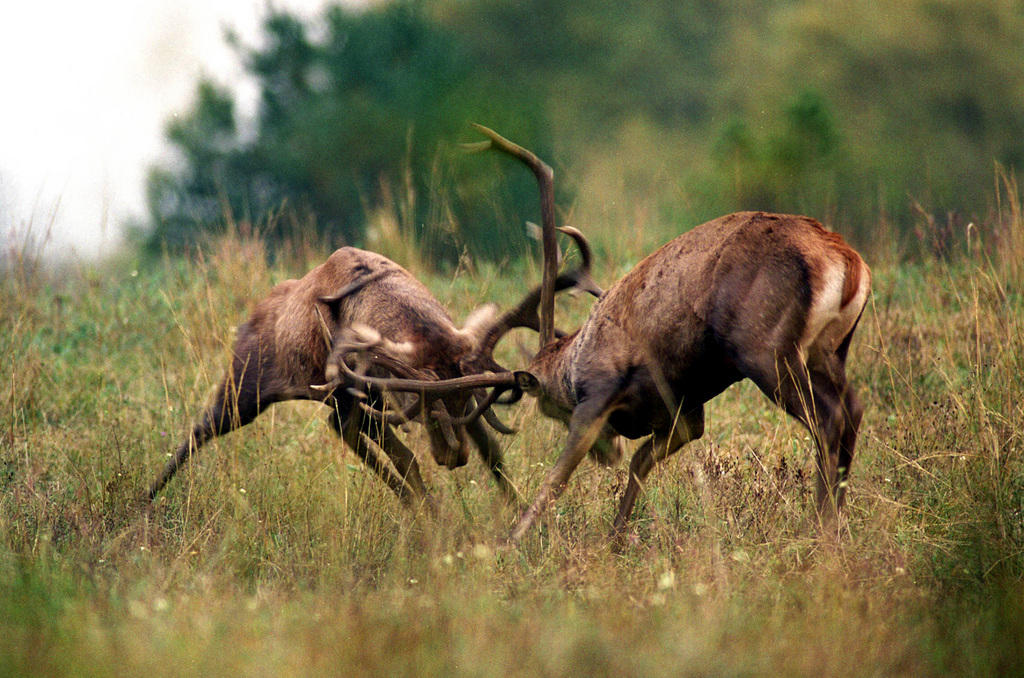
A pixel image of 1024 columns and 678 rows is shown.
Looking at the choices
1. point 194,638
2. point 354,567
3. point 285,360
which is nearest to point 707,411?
point 285,360

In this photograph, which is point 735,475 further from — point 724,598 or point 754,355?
point 724,598

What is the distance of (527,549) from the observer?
4.87 m

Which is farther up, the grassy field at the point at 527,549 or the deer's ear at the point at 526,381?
the deer's ear at the point at 526,381

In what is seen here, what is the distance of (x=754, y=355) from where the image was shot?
4.40 metres

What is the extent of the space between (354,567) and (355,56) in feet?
71.8

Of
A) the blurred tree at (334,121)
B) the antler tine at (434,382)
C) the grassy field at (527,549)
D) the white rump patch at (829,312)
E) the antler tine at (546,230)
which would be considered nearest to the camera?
the grassy field at (527,549)

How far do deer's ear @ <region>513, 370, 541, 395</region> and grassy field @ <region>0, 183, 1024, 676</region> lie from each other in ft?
2.11

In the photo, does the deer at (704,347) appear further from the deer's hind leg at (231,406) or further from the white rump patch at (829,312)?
the deer's hind leg at (231,406)

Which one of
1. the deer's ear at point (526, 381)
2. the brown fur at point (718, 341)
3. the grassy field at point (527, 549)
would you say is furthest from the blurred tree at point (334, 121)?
the brown fur at point (718, 341)

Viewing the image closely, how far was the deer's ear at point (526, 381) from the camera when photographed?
5.31m

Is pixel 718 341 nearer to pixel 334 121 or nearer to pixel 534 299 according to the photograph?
pixel 534 299

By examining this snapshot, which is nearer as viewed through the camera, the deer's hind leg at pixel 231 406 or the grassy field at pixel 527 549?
the grassy field at pixel 527 549

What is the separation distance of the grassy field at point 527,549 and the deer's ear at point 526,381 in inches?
25.3

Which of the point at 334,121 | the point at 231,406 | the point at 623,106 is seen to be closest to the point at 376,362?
the point at 231,406
